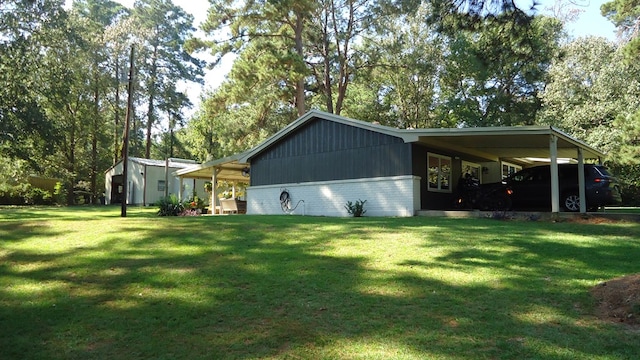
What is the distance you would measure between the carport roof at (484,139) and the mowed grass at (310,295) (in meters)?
4.32

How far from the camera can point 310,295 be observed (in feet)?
17.5

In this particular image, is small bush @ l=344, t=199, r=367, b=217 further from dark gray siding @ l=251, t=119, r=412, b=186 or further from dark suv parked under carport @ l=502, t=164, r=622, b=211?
dark suv parked under carport @ l=502, t=164, r=622, b=211

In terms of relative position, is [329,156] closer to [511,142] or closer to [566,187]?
[511,142]

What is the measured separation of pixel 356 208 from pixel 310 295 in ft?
33.2

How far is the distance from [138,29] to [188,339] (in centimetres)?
4110

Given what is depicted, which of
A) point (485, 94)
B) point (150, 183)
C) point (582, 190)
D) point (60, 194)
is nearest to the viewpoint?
point (582, 190)

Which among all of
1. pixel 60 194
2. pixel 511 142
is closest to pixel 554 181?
pixel 511 142

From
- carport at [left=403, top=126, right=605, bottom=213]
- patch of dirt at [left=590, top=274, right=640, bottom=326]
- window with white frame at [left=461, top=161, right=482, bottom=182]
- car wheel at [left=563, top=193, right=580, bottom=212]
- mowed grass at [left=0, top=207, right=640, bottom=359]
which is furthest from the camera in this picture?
window with white frame at [left=461, top=161, right=482, bottom=182]

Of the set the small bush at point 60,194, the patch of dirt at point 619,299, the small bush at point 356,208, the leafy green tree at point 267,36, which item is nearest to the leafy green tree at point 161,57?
the small bush at point 60,194

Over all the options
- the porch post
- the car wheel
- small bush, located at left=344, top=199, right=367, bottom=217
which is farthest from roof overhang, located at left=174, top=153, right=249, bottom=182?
the porch post

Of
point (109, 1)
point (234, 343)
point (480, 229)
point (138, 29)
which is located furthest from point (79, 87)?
point (234, 343)

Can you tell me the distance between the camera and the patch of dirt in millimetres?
4402

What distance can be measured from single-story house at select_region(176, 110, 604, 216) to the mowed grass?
211 inches

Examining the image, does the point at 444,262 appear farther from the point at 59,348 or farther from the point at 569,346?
the point at 59,348
